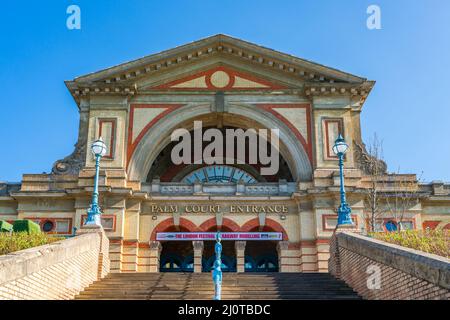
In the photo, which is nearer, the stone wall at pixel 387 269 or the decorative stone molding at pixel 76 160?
the stone wall at pixel 387 269

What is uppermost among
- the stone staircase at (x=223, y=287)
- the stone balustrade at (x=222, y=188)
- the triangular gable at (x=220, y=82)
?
the triangular gable at (x=220, y=82)

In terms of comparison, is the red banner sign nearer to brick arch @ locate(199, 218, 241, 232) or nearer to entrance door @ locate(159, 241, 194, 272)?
brick arch @ locate(199, 218, 241, 232)

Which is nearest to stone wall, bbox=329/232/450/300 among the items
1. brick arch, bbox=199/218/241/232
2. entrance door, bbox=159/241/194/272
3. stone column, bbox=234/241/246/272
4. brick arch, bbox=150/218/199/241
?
stone column, bbox=234/241/246/272

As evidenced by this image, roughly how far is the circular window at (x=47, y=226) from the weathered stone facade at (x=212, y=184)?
222 mm

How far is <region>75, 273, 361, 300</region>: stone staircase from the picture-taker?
49.6ft

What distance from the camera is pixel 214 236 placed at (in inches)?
1100

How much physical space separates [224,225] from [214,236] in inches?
30.1

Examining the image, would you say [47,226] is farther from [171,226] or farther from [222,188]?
[222,188]

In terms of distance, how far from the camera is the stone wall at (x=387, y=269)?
402 inches

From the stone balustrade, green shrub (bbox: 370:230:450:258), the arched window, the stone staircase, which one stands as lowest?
the stone staircase

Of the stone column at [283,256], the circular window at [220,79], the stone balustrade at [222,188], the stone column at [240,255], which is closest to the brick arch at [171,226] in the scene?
the stone balustrade at [222,188]

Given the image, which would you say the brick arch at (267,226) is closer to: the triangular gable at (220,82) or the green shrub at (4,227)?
the triangular gable at (220,82)

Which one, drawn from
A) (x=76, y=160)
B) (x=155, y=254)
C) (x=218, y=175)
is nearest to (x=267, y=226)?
(x=218, y=175)

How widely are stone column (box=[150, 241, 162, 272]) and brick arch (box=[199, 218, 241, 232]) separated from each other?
2365 millimetres
